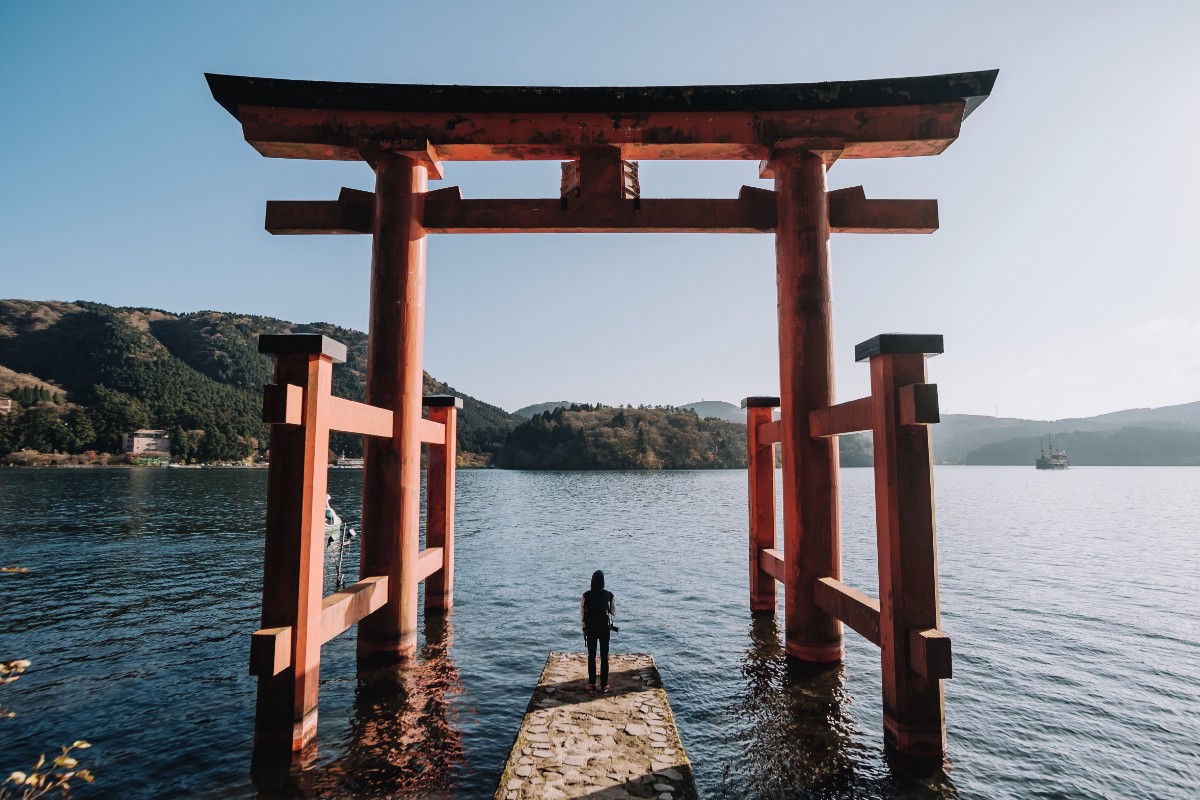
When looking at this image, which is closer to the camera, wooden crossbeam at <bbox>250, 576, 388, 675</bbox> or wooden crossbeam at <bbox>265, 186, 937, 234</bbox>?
wooden crossbeam at <bbox>250, 576, 388, 675</bbox>

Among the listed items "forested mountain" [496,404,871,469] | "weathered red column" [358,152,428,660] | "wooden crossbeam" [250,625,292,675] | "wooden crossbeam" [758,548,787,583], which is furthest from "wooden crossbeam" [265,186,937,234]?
"forested mountain" [496,404,871,469]

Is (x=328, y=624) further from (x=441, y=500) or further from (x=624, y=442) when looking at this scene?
(x=624, y=442)

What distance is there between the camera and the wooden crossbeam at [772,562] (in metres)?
11.2

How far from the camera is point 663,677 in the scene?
35.0 feet

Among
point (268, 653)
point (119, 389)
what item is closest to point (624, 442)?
point (119, 389)

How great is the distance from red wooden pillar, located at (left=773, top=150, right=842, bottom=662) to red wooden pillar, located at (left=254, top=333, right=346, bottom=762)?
22.4ft

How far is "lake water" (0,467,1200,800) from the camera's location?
7168 mm

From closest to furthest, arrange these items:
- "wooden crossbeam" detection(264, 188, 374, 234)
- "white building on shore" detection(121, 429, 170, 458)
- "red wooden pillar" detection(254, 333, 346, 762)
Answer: "red wooden pillar" detection(254, 333, 346, 762) → "wooden crossbeam" detection(264, 188, 374, 234) → "white building on shore" detection(121, 429, 170, 458)

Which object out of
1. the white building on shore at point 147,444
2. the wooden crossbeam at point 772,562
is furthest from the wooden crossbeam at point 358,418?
the white building on shore at point 147,444

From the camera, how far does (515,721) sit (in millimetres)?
8633

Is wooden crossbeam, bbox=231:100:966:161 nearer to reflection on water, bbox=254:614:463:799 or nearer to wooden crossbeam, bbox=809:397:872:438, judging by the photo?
wooden crossbeam, bbox=809:397:872:438

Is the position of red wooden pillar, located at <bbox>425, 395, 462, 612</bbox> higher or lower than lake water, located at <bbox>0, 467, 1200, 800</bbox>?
higher

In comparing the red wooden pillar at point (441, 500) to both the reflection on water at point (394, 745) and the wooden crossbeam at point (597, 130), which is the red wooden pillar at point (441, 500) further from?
the wooden crossbeam at point (597, 130)

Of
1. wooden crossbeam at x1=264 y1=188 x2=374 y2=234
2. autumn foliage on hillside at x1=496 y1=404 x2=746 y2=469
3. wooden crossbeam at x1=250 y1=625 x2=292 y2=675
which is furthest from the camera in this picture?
autumn foliage on hillside at x1=496 y1=404 x2=746 y2=469
